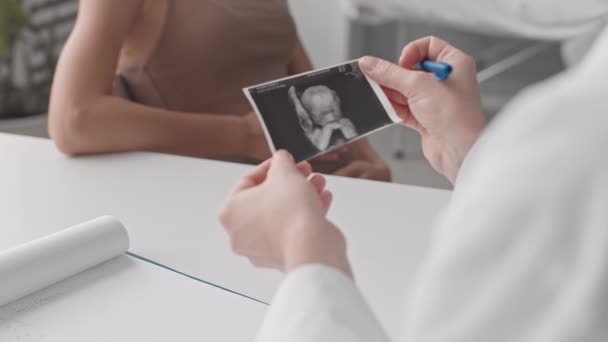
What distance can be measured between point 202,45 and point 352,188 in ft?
1.42

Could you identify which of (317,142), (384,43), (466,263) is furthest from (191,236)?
(384,43)

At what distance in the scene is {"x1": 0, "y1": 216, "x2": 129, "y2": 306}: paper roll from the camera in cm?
66

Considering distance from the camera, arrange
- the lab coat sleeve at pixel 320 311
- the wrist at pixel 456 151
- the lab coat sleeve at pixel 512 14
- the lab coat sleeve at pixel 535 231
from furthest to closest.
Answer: the lab coat sleeve at pixel 512 14
the wrist at pixel 456 151
the lab coat sleeve at pixel 320 311
the lab coat sleeve at pixel 535 231

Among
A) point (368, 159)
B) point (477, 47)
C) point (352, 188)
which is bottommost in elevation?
point (477, 47)

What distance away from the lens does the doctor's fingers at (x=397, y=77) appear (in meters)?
0.74

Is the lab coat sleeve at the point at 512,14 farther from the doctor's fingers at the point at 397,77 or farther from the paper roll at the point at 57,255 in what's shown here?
the paper roll at the point at 57,255

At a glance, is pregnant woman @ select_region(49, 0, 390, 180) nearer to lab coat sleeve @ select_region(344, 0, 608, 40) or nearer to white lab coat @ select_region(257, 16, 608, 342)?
white lab coat @ select_region(257, 16, 608, 342)

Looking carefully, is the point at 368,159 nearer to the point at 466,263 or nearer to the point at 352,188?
the point at 352,188

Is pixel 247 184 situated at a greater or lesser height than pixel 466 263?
lesser

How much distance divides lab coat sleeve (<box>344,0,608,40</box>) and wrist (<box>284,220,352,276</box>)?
173 centimetres

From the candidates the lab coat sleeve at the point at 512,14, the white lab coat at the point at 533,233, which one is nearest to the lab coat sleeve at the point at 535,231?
the white lab coat at the point at 533,233

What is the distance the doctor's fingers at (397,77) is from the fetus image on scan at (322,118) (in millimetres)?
54

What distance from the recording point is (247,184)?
563 mm

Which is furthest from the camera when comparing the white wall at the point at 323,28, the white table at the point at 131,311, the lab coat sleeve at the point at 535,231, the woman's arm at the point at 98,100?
the white wall at the point at 323,28
